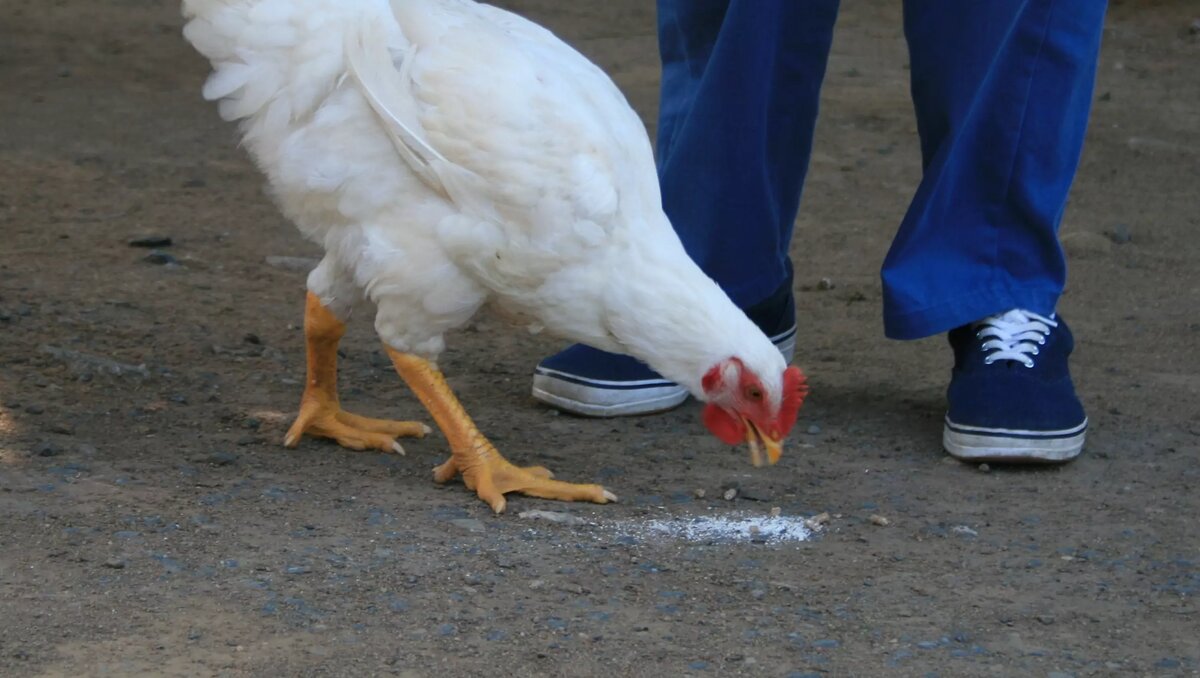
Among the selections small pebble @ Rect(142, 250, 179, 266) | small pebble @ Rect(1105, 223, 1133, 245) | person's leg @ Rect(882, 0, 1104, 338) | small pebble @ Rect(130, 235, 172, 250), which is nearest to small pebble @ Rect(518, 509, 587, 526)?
person's leg @ Rect(882, 0, 1104, 338)

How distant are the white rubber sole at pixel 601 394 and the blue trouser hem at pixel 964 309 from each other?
1.75ft

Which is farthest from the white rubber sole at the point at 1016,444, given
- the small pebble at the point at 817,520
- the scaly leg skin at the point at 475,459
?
the scaly leg skin at the point at 475,459

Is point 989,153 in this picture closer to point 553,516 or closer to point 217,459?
point 553,516

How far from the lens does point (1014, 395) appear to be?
336 centimetres

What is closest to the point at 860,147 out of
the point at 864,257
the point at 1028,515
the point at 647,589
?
the point at 864,257

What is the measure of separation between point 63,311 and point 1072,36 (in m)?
2.60

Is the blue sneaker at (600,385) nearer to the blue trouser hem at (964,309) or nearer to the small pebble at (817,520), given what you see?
the blue trouser hem at (964,309)

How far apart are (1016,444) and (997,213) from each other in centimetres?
53

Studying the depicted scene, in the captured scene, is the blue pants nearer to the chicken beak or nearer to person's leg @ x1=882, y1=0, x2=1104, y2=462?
person's leg @ x1=882, y1=0, x2=1104, y2=462

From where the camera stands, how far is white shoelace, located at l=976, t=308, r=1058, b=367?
3.43 meters

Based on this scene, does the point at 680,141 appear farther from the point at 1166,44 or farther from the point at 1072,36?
the point at 1166,44

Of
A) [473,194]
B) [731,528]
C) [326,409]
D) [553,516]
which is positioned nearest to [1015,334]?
[731,528]

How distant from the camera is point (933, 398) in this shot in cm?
381

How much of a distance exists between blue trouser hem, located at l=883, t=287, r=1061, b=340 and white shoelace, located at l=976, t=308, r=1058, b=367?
0.02 m
